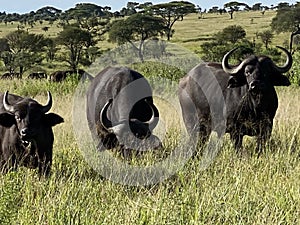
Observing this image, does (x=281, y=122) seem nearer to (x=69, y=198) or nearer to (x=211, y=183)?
(x=211, y=183)

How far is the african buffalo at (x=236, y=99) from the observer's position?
633cm

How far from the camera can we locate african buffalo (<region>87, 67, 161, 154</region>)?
5543 millimetres

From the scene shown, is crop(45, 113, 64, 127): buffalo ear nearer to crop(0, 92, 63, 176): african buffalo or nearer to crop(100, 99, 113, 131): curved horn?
crop(0, 92, 63, 176): african buffalo

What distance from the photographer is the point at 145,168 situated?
5.24 meters

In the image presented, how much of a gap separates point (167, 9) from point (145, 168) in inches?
1926

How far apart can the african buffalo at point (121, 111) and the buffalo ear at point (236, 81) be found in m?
0.95

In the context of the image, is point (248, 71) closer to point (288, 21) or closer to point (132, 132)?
point (132, 132)

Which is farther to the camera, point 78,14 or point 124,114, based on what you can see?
point 78,14

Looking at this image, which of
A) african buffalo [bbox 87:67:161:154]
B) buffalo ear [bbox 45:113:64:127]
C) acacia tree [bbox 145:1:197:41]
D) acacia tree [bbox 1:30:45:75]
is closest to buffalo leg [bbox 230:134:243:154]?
african buffalo [bbox 87:67:161:154]

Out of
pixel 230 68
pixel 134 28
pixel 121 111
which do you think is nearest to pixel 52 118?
pixel 121 111

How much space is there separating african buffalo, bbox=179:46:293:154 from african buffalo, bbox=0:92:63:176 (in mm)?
2159

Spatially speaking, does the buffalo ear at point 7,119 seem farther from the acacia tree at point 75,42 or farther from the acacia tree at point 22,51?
the acacia tree at point 22,51

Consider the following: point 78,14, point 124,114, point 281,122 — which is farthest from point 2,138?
point 78,14

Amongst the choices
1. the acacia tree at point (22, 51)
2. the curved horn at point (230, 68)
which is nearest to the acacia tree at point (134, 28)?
the acacia tree at point (22, 51)
